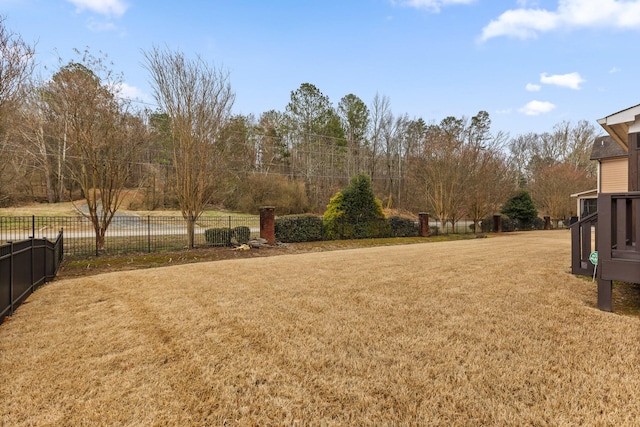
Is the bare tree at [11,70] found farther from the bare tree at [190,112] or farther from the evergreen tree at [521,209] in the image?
the evergreen tree at [521,209]

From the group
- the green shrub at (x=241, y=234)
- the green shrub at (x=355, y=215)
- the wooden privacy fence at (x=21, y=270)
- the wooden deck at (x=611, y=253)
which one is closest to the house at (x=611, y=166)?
the green shrub at (x=355, y=215)

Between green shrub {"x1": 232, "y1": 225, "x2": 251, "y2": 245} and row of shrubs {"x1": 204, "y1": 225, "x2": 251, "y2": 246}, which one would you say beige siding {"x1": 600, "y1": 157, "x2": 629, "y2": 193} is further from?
row of shrubs {"x1": 204, "y1": 225, "x2": 251, "y2": 246}

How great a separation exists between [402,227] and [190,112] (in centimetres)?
1202

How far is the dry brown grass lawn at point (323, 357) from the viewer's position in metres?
2.04

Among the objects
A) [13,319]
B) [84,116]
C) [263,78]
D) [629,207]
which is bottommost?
[13,319]

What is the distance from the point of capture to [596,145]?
18.0 metres

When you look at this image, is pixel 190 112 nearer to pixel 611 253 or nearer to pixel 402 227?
pixel 611 253

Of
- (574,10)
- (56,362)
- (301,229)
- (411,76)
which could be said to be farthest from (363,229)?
(56,362)

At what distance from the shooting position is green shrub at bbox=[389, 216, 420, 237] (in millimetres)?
17362

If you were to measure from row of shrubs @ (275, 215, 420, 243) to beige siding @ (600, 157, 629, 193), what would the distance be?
9.69m

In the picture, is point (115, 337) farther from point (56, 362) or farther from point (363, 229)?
point (363, 229)

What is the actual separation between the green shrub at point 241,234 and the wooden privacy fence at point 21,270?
5667mm

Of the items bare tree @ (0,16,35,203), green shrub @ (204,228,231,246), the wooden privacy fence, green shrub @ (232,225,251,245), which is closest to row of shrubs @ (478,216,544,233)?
green shrub @ (232,225,251,245)

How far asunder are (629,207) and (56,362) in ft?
24.8
